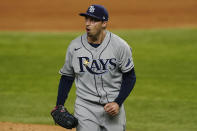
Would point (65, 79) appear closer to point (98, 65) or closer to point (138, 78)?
point (98, 65)

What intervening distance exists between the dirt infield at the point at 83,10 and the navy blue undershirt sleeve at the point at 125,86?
1607cm

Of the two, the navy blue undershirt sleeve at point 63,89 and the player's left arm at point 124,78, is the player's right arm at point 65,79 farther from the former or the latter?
the player's left arm at point 124,78

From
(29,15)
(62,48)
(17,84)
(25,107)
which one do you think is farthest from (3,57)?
(29,15)

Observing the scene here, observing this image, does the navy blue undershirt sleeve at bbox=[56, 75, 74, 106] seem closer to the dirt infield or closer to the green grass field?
the green grass field

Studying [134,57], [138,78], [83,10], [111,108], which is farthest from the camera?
[83,10]

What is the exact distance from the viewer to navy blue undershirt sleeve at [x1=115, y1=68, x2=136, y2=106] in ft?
16.7

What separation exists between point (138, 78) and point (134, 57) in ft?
7.47

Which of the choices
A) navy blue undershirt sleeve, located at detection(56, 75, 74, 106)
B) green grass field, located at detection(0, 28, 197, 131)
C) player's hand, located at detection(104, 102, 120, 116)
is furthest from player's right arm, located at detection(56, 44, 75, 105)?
green grass field, located at detection(0, 28, 197, 131)

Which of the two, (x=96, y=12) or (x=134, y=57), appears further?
(x=134, y=57)

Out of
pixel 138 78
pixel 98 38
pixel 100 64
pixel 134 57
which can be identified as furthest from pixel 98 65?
pixel 134 57

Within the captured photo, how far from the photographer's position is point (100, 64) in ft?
16.6

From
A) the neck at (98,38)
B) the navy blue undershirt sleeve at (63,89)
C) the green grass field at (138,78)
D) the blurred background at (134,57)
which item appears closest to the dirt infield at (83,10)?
the blurred background at (134,57)

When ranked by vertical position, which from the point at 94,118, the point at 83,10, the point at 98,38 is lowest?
the point at 83,10

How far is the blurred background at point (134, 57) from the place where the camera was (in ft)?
30.6
